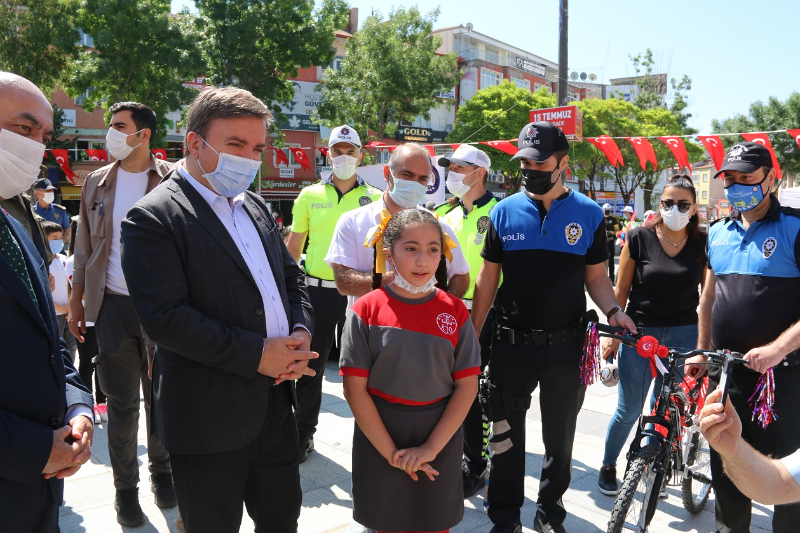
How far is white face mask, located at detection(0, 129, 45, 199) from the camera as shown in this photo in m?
1.93

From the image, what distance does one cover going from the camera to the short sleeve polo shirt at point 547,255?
11.0 ft

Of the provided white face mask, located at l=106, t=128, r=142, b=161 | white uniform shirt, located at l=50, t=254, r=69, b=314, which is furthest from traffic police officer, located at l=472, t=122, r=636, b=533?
white uniform shirt, located at l=50, t=254, r=69, b=314

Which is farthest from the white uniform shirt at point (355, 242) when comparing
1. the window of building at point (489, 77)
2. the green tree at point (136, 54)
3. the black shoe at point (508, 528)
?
the window of building at point (489, 77)

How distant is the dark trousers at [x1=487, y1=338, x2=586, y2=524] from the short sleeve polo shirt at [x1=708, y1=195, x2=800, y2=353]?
2.50 ft

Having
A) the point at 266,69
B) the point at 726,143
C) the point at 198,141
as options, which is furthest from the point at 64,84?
the point at 726,143

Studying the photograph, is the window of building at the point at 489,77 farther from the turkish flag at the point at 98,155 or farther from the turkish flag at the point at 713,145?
the turkish flag at the point at 713,145

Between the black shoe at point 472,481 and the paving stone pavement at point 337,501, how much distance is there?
5cm

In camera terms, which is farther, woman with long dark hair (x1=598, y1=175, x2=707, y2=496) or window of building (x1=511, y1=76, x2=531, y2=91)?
window of building (x1=511, y1=76, x2=531, y2=91)

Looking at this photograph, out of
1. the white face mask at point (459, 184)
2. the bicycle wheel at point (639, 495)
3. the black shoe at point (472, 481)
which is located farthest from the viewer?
the white face mask at point (459, 184)

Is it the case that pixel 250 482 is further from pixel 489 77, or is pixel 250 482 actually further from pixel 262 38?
pixel 489 77

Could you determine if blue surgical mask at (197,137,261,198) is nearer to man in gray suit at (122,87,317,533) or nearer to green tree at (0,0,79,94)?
man in gray suit at (122,87,317,533)

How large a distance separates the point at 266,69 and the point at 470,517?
905 inches

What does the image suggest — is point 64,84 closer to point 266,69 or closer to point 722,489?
point 266,69

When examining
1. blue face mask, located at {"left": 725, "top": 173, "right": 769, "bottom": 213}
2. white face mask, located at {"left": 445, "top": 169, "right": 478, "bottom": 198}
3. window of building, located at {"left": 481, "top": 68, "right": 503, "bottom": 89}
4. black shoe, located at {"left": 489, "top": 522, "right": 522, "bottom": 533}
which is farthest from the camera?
window of building, located at {"left": 481, "top": 68, "right": 503, "bottom": 89}
